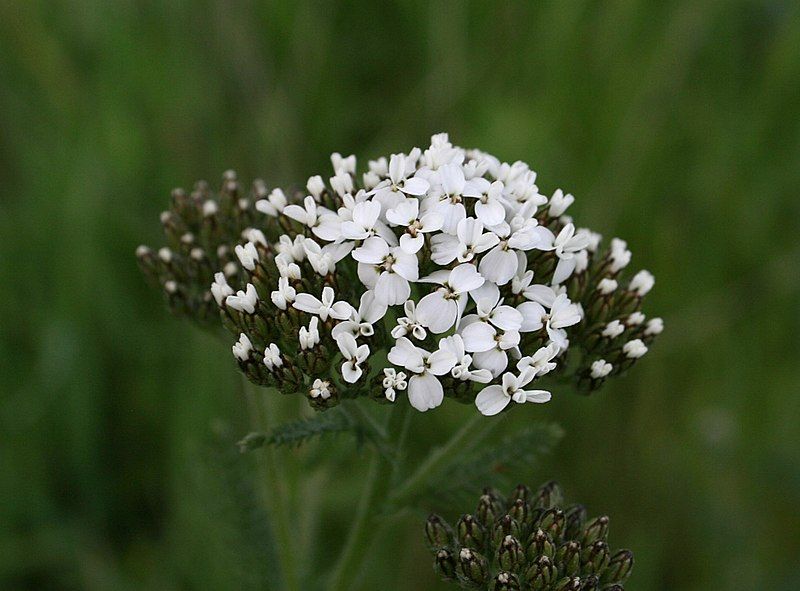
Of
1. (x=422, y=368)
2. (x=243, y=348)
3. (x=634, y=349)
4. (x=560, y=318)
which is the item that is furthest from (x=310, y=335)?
(x=634, y=349)

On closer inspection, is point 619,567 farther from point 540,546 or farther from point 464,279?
point 464,279

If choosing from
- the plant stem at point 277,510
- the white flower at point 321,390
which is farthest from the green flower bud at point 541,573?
the plant stem at point 277,510

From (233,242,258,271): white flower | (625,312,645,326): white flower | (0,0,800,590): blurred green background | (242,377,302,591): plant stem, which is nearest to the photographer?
(233,242,258,271): white flower

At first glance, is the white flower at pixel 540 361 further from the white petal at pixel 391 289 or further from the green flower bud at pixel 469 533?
the green flower bud at pixel 469 533

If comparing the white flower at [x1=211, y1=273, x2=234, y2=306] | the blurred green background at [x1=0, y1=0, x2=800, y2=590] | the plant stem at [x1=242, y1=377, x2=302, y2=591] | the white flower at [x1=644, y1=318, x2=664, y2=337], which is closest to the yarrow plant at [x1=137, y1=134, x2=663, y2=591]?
the white flower at [x1=211, y1=273, x2=234, y2=306]

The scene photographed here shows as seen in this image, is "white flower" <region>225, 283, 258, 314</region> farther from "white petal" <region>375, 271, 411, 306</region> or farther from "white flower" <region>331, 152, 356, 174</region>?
"white flower" <region>331, 152, 356, 174</region>

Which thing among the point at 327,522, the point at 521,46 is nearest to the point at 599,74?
the point at 521,46

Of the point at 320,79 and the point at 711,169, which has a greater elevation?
the point at 711,169

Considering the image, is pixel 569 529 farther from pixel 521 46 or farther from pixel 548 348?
pixel 521 46
